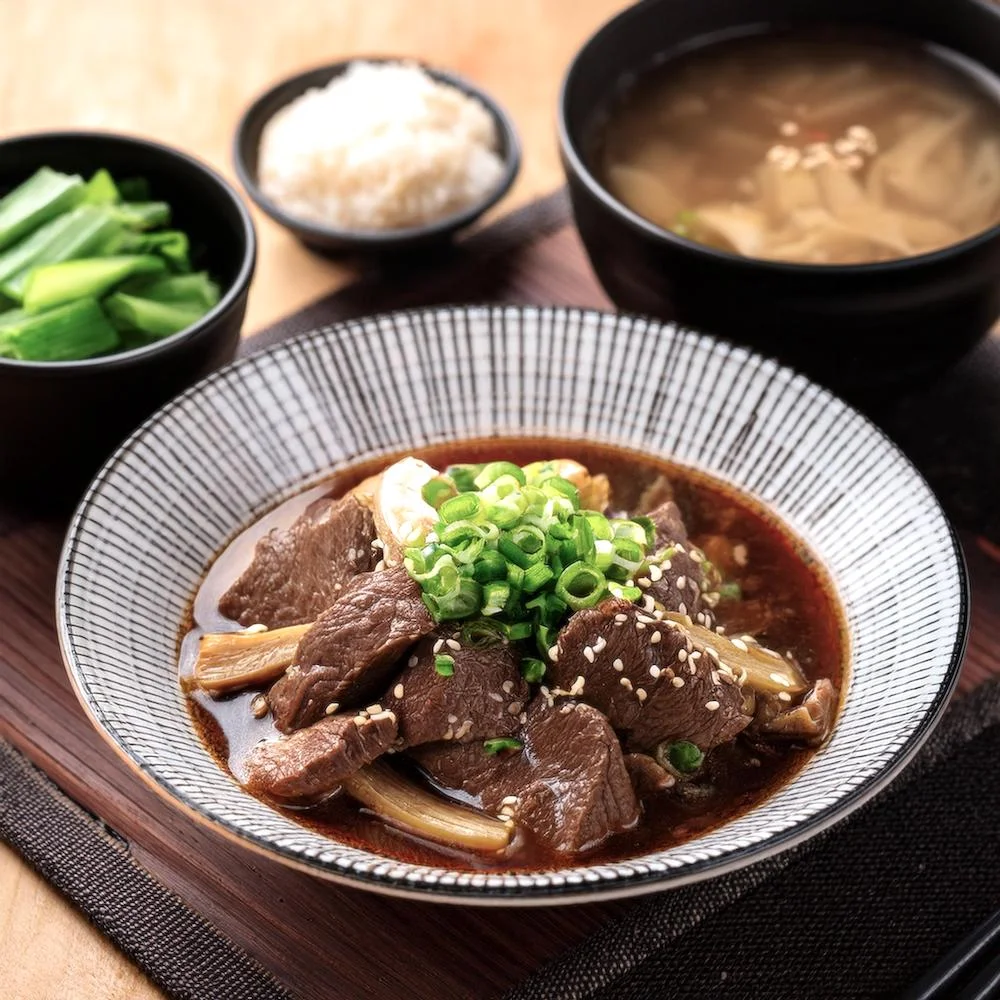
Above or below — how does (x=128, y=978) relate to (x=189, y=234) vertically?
below

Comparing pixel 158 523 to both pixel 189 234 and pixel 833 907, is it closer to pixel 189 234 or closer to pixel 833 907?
pixel 189 234

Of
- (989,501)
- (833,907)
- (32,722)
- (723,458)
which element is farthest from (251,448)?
(989,501)

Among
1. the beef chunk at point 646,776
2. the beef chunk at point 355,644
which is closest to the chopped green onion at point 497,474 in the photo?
the beef chunk at point 355,644

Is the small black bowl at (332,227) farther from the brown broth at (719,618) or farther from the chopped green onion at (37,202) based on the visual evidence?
the brown broth at (719,618)

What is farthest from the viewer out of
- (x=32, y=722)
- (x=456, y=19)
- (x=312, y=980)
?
(x=456, y=19)

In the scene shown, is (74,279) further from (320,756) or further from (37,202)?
(320,756)

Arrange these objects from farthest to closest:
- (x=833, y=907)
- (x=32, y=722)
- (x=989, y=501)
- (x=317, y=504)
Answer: (x=989, y=501) → (x=317, y=504) → (x=32, y=722) → (x=833, y=907)

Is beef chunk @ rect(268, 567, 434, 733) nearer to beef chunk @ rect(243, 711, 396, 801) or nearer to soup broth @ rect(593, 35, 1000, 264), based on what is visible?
beef chunk @ rect(243, 711, 396, 801)

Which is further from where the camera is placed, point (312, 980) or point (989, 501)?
point (989, 501)
